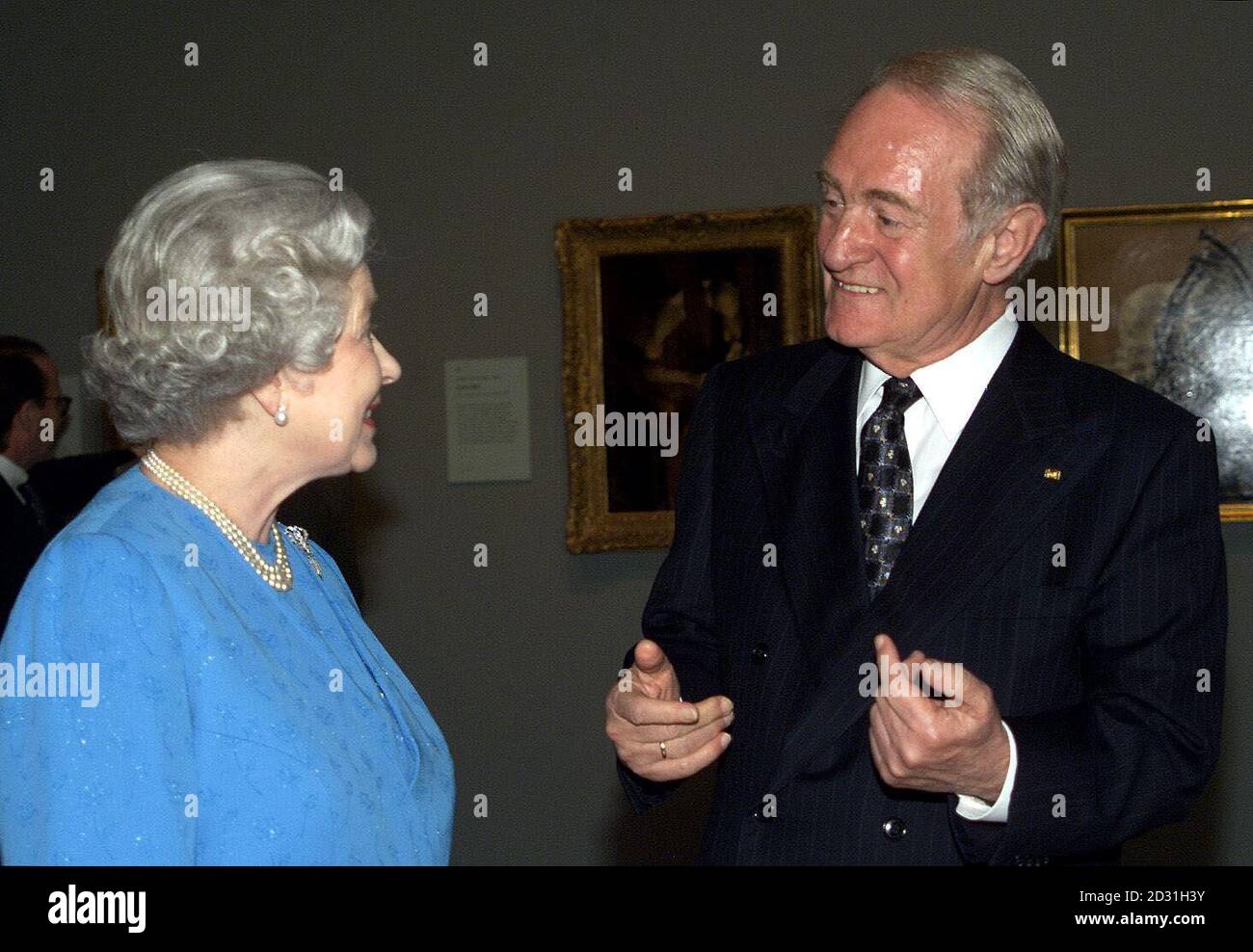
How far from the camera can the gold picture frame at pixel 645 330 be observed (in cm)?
489

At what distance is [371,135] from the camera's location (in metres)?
5.09

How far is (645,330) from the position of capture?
4.94m

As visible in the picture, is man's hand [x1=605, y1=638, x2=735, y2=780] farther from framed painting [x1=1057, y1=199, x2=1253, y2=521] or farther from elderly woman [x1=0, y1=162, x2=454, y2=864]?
framed painting [x1=1057, y1=199, x2=1253, y2=521]

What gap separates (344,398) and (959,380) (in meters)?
1.01

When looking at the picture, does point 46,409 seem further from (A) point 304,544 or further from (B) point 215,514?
(B) point 215,514

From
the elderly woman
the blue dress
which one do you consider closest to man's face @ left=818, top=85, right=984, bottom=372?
the elderly woman

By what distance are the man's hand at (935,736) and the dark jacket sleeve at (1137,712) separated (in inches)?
3.2

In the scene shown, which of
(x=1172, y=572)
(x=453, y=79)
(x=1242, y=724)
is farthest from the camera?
(x=453, y=79)

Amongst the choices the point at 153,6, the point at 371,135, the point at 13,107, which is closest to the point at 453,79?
the point at 371,135

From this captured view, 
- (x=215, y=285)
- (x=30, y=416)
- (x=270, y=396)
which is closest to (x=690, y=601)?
(x=270, y=396)

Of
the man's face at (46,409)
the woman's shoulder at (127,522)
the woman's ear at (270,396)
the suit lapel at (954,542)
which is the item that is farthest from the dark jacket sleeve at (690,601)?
the man's face at (46,409)

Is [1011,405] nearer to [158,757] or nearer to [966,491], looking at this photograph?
[966,491]

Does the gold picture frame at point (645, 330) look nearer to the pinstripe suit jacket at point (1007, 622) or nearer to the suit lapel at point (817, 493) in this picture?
the suit lapel at point (817, 493)

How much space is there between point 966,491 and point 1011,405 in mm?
175
